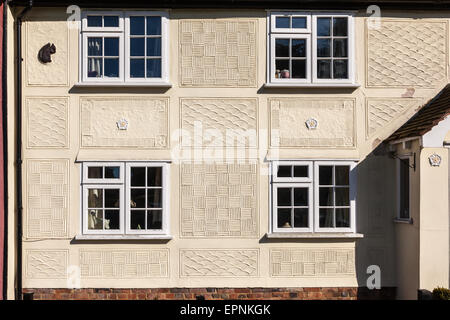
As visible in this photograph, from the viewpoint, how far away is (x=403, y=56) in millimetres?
10953

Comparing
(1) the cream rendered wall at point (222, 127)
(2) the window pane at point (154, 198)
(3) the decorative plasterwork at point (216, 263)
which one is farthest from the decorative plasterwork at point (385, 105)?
(2) the window pane at point (154, 198)

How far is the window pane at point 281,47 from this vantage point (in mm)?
10984

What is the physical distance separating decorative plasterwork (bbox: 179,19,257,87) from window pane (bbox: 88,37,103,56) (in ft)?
5.18

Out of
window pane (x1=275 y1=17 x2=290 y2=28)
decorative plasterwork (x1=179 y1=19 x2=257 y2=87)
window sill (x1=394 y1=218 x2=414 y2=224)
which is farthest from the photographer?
window pane (x1=275 y1=17 x2=290 y2=28)

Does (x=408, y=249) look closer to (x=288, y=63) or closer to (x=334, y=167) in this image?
(x=334, y=167)

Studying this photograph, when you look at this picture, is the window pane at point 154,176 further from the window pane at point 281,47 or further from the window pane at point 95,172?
the window pane at point 281,47

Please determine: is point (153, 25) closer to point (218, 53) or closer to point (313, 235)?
point (218, 53)

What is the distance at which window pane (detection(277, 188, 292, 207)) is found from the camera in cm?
1089

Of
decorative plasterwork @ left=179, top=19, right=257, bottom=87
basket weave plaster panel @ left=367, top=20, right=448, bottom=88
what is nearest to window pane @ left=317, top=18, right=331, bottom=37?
basket weave plaster panel @ left=367, top=20, right=448, bottom=88

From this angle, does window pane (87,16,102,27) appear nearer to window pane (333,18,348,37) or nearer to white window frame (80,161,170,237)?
white window frame (80,161,170,237)

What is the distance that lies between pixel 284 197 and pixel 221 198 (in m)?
1.24

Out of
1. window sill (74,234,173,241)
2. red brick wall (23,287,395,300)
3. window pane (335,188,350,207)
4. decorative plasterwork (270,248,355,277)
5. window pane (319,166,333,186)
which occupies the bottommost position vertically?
red brick wall (23,287,395,300)

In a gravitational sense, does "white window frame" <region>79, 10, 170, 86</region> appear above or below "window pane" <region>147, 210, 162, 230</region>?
above

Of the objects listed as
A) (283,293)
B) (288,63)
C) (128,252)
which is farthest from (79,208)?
(288,63)
